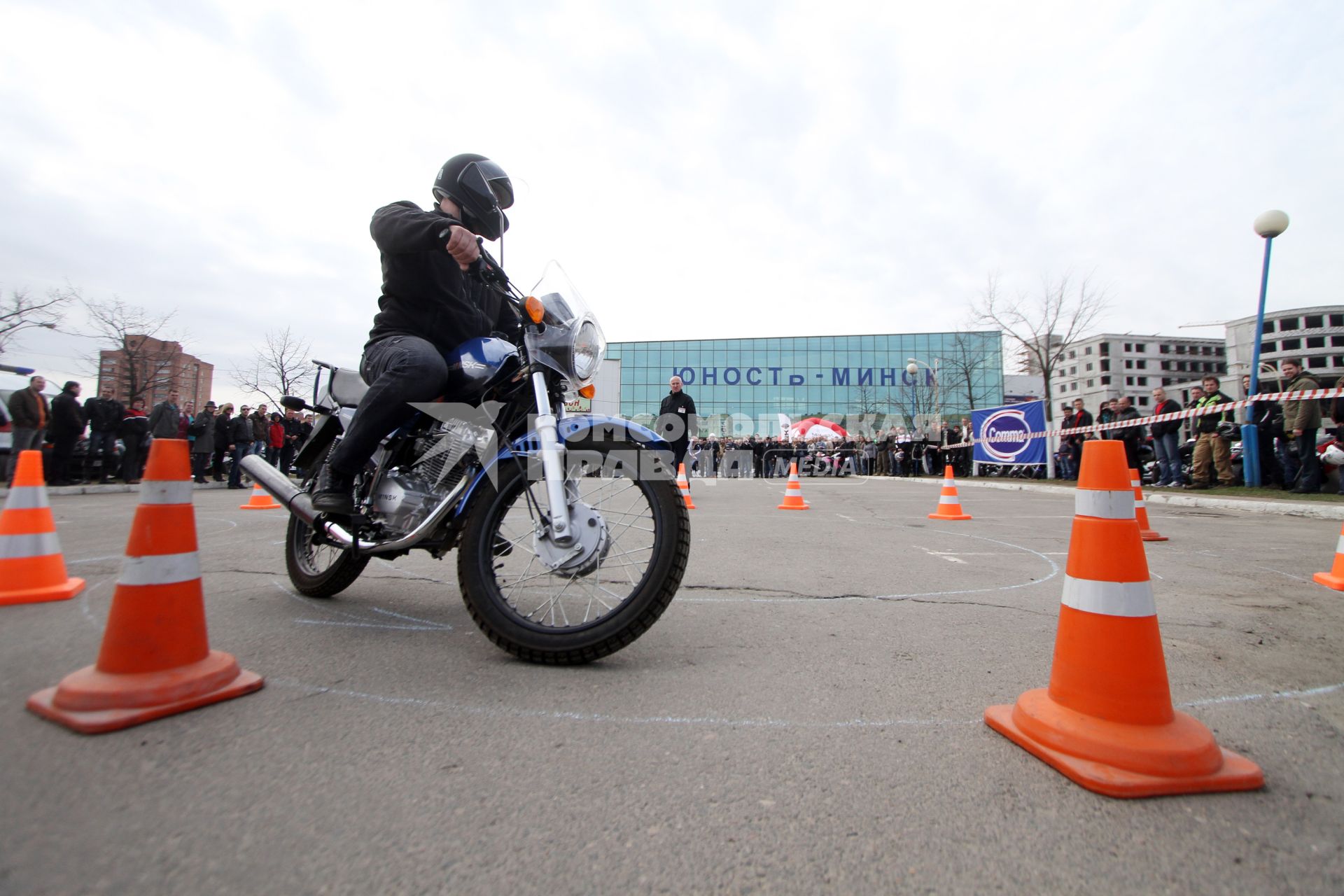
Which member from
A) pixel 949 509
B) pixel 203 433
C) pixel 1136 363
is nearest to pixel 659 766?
pixel 949 509

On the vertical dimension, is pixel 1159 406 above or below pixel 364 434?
above

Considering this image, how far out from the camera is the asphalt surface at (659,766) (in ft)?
4.28

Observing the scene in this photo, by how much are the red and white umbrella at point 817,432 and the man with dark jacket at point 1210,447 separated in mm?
20375

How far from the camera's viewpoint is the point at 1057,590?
4.11 meters

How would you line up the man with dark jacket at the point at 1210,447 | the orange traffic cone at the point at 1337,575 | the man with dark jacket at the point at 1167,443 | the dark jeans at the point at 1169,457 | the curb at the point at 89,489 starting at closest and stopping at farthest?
the orange traffic cone at the point at 1337,575 → the curb at the point at 89,489 → the man with dark jacket at the point at 1210,447 → the man with dark jacket at the point at 1167,443 → the dark jeans at the point at 1169,457

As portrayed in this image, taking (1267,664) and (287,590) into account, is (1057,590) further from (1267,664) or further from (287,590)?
(287,590)

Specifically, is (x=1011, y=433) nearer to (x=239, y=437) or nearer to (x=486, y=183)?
(x=486, y=183)

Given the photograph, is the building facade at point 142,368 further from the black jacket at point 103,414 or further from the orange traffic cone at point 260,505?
the orange traffic cone at point 260,505

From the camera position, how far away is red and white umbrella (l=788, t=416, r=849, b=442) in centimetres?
3278

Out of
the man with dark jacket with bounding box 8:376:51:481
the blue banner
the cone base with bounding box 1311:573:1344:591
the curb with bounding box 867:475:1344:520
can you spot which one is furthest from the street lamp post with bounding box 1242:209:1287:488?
the man with dark jacket with bounding box 8:376:51:481

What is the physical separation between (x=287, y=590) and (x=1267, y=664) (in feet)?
15.0

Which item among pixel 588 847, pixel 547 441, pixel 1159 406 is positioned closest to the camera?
pixel 588 847

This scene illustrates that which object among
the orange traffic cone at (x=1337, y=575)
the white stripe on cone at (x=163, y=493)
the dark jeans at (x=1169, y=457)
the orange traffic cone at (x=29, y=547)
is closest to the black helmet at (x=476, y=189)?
the white stripe on cone at (x=163, y=493)

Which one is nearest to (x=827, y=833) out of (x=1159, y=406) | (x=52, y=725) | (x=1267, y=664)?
(x=52, y=725)
